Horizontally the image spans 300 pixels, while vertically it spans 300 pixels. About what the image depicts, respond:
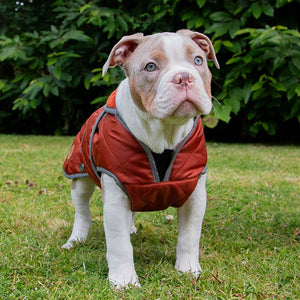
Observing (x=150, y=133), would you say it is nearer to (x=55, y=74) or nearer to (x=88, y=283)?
(x=88, y=283)

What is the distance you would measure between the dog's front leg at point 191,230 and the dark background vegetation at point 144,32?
15.5 ft

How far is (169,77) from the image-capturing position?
210 centimetres

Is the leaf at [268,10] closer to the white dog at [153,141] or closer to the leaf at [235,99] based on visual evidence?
the leaf at [235,99]

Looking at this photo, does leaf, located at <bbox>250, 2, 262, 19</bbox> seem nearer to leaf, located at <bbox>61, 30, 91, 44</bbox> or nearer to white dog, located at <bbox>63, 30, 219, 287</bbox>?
leaf, located at <bbox>61, 30, 91, 44</bbox>

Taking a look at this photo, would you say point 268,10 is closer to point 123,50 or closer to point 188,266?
point 123,50

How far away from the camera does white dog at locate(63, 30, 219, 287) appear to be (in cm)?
217

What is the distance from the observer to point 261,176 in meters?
5.35

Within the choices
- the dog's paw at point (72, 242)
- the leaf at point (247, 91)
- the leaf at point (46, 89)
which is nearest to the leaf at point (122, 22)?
the leaf at point (46, 89)

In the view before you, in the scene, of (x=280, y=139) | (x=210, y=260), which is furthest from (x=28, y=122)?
(x=210, y=260)

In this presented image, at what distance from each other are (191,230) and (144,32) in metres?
6.80

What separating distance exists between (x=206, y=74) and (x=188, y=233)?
3.15 feet

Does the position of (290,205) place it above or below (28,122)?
above

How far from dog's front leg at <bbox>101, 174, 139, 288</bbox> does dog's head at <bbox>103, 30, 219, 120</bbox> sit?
0.52 metres

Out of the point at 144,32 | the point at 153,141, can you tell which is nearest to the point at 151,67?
the point at 153,141
